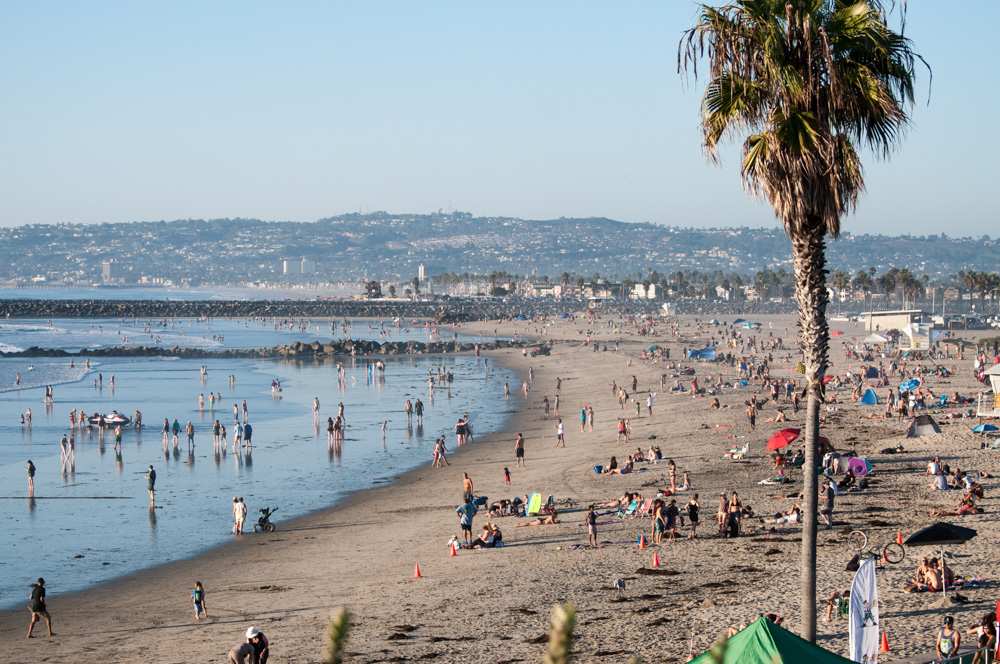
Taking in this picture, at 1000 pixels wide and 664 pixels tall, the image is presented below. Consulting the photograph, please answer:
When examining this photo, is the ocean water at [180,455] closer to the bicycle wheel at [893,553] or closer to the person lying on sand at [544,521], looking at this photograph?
the person lying on sand at [544,521]

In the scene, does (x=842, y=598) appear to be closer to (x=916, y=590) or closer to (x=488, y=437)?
(x=916, y=590)

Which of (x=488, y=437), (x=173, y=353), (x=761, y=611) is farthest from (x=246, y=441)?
(x=173, y=353)

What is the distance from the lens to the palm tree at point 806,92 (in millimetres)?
9367

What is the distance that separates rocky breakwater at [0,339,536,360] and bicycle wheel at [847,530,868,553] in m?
64.6

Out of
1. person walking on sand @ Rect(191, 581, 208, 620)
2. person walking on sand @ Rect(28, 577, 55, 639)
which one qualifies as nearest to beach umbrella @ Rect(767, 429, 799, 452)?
person walking on sand @ Rect(191, 581, 208, 620)

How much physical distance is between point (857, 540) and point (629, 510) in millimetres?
5166

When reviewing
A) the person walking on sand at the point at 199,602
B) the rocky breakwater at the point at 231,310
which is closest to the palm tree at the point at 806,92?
the person walking on sand at the point at 199,602

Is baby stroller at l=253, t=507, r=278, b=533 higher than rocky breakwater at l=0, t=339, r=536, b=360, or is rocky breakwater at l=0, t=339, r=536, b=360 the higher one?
rocky breakwater at l=0, t=339, r=536, b=360

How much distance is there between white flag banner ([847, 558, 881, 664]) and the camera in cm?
1174

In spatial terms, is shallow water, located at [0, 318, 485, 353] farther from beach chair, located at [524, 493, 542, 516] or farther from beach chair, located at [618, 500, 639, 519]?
beach chair, located at [618, 500, 639, 519]

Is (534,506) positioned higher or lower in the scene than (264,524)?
higher

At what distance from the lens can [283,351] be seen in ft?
275

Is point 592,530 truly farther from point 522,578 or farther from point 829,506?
point 829,506

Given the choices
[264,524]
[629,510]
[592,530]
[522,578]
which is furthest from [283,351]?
[522,578]
